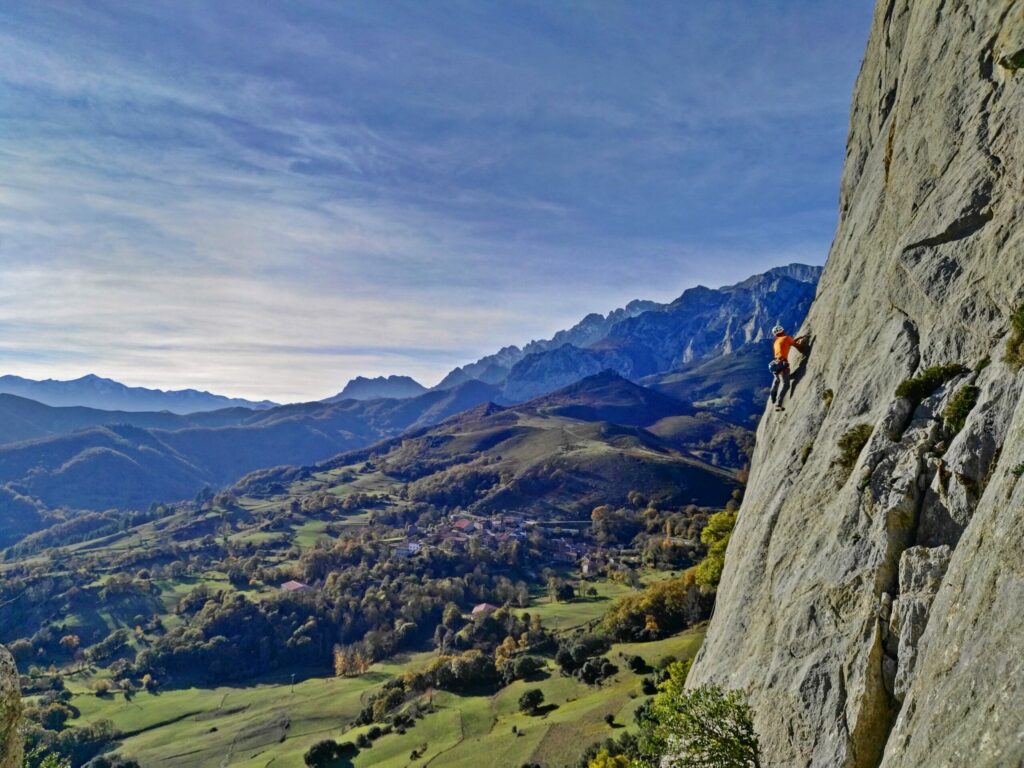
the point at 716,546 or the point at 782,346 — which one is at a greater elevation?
the point at 782,346

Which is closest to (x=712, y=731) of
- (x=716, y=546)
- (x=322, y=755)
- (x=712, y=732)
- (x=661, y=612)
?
(x=712, y=732)

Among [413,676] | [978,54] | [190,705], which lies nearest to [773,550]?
[978,54]

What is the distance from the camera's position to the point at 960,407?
18422 mm

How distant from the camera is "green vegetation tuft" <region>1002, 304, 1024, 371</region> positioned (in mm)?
16672

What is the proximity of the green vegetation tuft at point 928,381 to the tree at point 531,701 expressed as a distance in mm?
95802

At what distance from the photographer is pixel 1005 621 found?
1210 cm

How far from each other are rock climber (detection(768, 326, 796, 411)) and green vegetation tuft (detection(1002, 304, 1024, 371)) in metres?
14.9

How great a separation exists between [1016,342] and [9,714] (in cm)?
3779

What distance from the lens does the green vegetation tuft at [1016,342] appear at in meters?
16.7

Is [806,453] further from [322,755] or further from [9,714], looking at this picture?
[322,755]

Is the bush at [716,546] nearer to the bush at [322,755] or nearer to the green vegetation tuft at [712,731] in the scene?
the green vegetation tuft at [712,731]

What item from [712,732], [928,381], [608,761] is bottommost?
[608,761]

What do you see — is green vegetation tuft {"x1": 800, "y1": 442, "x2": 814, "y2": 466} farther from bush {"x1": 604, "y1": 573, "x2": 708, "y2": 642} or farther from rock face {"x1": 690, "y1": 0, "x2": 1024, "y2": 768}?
bush {"x1": 604, "y1": 573, "x2": 708, "y2": 642}

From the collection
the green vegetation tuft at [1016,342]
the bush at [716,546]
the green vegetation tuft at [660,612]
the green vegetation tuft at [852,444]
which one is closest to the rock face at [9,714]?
the green vegetation tuft at [852,444]
